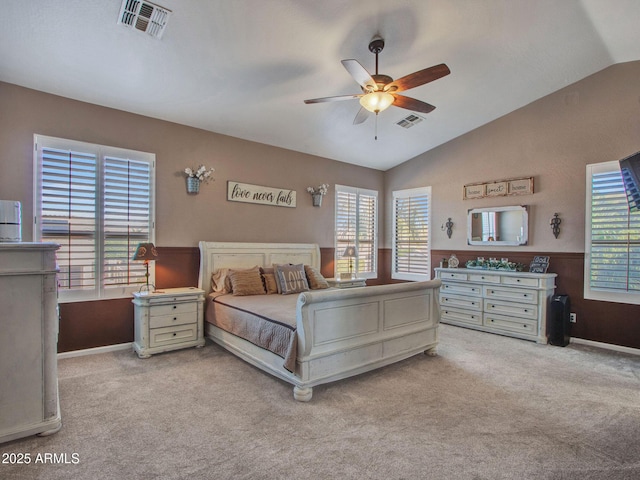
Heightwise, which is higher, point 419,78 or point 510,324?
point 419,78

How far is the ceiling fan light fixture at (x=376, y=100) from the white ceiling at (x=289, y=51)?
73 centimetres

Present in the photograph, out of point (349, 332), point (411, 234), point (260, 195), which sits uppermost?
point (260, 195)

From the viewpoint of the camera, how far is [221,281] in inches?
183

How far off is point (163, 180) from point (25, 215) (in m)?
1.48

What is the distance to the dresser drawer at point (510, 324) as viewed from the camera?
189 inches

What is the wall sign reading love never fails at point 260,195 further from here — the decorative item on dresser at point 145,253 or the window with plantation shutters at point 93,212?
the decorative item on dresser at point 145,253

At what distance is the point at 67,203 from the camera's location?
387 cm

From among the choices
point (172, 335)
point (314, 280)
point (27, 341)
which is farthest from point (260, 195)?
point (27, 341)

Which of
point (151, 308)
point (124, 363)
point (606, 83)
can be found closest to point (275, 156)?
point (151, 308)

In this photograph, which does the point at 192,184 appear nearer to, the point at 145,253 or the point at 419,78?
the point at 145,253

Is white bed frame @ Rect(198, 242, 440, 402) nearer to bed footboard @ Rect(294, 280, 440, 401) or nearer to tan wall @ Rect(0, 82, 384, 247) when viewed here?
bed footboard @ Rect(294, 280, 440, 401)

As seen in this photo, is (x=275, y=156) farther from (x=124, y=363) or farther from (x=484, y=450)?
(x=484, y=450)

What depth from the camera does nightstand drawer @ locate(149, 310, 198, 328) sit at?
159 inches

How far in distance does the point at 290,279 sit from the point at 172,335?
1608 mm
